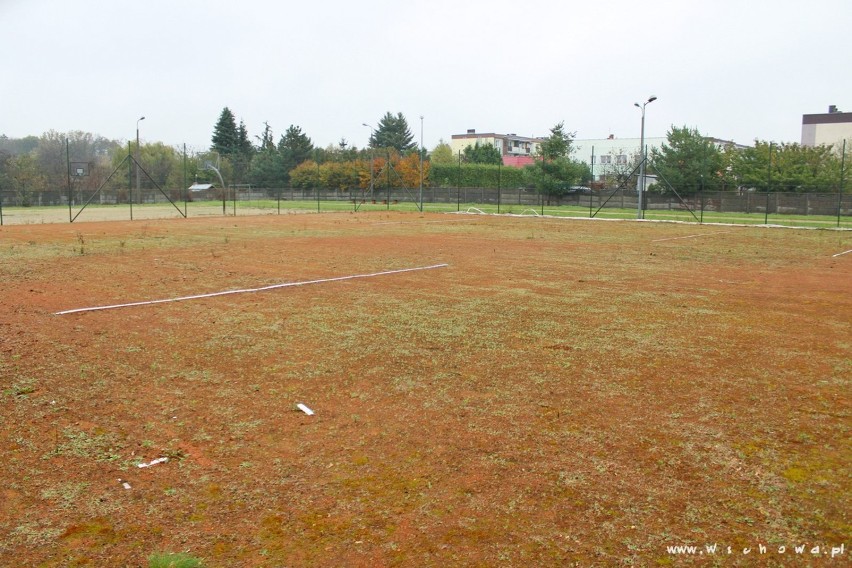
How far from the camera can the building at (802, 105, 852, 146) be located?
2640 inches

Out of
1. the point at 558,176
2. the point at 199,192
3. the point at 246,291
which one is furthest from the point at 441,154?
the point at 246,291

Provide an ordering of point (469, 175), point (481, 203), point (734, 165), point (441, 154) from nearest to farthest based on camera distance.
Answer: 1. point (734, 165)
2. point (481, 203)
3. point (469, 175)
4. point (441, 154)

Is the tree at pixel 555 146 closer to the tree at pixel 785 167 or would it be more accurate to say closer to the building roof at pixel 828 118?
the tree at pixel 785 167

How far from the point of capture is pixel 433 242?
19.1 m

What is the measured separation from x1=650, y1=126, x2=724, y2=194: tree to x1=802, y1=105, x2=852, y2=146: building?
93.5ft

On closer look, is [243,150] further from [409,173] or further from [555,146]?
[555,146]

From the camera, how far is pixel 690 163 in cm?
4594

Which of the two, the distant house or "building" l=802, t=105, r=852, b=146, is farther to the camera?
"building" l=802, t=105, r=852, b=146

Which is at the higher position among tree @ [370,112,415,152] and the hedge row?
tree @ [370,112,415,152]

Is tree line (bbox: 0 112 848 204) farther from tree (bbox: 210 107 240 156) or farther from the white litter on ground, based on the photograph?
the white litter on ground

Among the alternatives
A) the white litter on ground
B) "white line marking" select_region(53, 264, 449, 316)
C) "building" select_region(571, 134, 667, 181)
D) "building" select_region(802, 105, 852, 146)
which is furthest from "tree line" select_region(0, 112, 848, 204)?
the white litter on ground

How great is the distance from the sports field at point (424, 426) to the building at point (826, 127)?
2695 inches

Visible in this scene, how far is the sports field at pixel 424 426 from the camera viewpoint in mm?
3170

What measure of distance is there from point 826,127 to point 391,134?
182 ft
